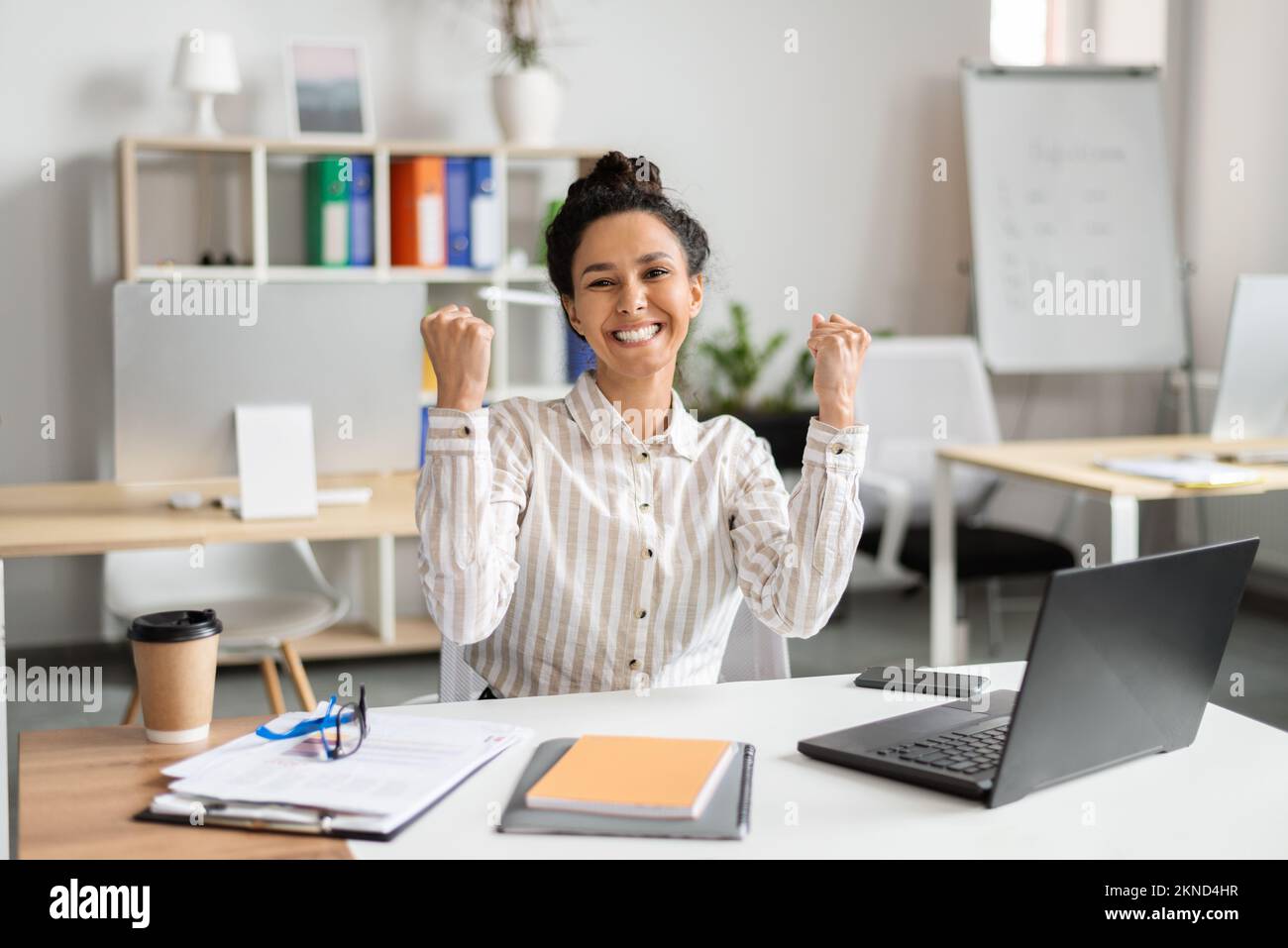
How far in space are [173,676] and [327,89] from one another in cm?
310

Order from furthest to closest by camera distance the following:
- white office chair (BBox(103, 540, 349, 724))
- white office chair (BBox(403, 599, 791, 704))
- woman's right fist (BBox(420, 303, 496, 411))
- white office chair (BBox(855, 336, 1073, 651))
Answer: white office chair (BBox(855, 336, 1073, 651))
white office chair (BBox(103, 540, 349, 724))
white office chair (BBox(403, 599, 791, 704))
woman's right fist (BBox(420, 303, 496, 411))

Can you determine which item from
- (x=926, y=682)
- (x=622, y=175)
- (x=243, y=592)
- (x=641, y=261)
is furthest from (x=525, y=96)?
(x=926, y=682)

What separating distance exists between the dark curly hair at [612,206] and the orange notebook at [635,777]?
0.75m

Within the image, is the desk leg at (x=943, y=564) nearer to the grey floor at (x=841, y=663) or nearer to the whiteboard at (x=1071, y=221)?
the grey floor at (x=841, y=663)

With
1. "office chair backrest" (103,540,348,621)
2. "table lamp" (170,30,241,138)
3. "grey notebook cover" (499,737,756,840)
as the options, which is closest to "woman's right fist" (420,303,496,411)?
"grey notebook cover" (499,737,756,840)

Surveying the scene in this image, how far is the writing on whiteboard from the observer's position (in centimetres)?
472

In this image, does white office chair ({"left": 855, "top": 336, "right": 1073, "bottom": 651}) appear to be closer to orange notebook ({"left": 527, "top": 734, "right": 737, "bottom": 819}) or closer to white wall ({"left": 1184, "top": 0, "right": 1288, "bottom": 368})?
white wall ({"left": 1184, "top": 0, "right": 1288, "bottom": 368})

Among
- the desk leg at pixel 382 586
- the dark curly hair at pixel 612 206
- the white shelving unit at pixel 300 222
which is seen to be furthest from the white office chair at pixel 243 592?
the dark curly hair at pixel 612 206

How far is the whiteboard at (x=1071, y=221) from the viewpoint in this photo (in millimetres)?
4664

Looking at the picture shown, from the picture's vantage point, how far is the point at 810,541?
5.20 feet

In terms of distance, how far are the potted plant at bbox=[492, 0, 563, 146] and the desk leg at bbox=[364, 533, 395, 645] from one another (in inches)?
50.9

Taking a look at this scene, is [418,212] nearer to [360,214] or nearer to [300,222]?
[360,214]

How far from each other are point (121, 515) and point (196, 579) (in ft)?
1.66

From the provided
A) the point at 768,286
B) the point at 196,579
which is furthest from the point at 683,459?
the point at 768,286
